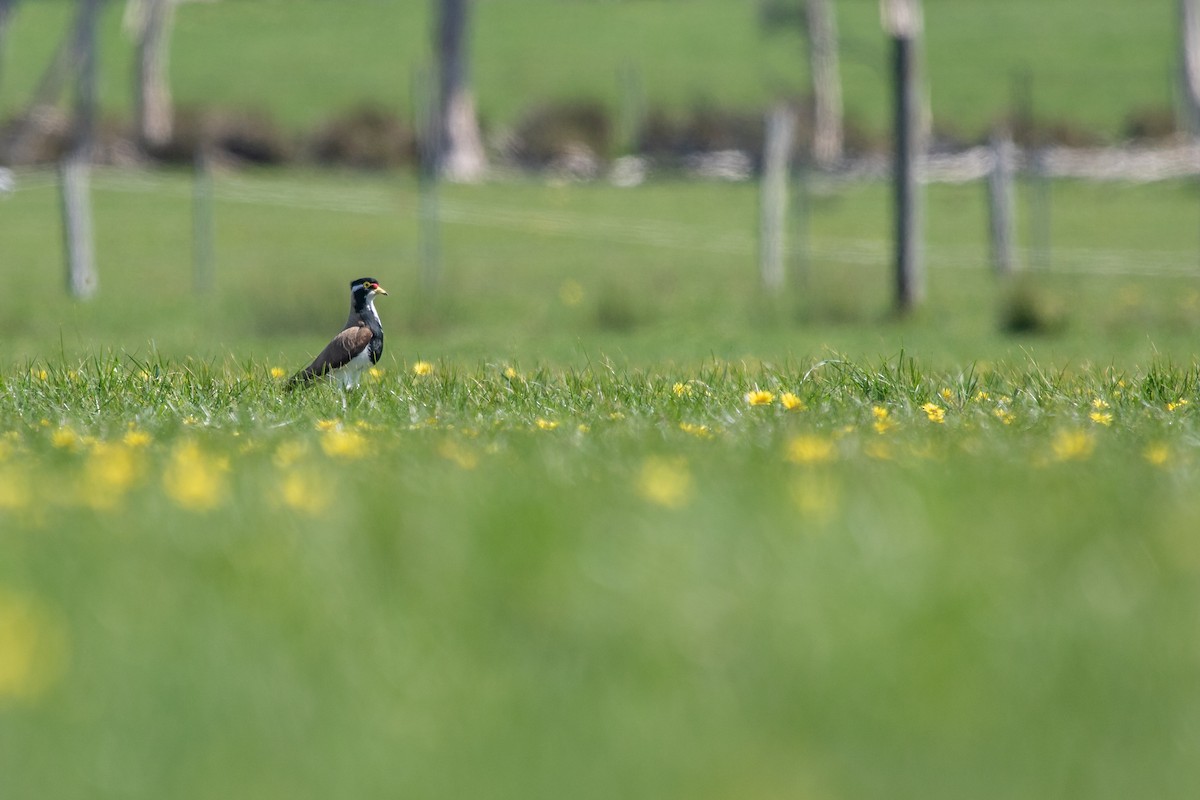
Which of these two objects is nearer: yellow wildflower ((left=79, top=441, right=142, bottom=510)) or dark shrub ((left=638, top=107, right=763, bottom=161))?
yellow wildflower ((left=79, top=441, right=142, bottom=510))

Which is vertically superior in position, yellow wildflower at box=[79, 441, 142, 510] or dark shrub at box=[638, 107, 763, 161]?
yellow wildflower at box=[79, 441, 142, 510]

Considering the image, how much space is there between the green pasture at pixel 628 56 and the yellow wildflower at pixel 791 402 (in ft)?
136

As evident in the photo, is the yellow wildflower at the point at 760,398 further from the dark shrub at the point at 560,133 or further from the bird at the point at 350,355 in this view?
the dark shrub at the point at 560,133

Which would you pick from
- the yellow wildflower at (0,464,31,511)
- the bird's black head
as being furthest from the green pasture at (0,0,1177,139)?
the yellow wildflower at (0,464,31,511)

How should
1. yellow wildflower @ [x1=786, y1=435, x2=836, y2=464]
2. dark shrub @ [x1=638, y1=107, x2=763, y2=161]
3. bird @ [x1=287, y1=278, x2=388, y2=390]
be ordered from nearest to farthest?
1. yellow wildflower @ [x1=786, y1=435, x2=836, y2=464]
2. bird @ [x1=287, y1=278, x2=388, y2=390]
3. dark shrub @ [x1=638, y1=107, x2=763, y2=161]

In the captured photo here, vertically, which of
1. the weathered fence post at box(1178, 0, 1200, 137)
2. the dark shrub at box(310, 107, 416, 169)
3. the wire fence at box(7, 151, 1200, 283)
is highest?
the weathered fence post at box(1178, 0, 1200, 137)

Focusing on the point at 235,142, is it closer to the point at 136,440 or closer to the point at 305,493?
the point at 136,440

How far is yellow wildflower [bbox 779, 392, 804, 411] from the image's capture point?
621 cm

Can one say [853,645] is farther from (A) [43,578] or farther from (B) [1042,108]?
(B) [1042,108]

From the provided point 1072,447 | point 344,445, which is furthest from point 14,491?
point 1072,447

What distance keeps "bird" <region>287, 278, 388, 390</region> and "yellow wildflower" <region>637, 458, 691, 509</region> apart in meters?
3.10

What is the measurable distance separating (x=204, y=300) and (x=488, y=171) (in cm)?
2415

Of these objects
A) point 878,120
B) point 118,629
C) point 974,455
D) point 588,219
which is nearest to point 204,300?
point 588,219

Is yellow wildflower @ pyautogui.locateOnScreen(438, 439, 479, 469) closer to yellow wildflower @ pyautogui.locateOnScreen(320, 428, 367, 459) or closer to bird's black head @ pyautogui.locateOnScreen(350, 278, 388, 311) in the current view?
yellow wildflower @ pyautogui.locateOnScreen(320, 428, 367, 459)
